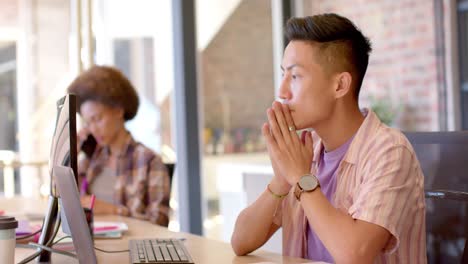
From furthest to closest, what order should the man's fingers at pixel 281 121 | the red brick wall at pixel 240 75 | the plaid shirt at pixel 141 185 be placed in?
the red brick wall at pixel 240 75, the plaid shirt at pixel 141 185, the man's fingers at pixel 281 121

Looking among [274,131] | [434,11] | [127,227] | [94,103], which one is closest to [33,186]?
[94,103]

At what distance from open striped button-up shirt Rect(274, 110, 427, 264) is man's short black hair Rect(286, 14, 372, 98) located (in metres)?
0.14

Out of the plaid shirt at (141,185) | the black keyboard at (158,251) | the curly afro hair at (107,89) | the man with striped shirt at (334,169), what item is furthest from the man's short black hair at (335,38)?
the curly afro hair at (107,89)

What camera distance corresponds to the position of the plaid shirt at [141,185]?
2574 mm

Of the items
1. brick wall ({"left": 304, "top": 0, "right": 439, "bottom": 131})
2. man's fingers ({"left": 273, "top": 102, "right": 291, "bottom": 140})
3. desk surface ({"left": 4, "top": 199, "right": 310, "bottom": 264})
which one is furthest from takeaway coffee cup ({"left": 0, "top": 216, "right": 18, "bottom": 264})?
brick wall ({"left": 304, "top": 0, "right": 439, "bottom": 131})

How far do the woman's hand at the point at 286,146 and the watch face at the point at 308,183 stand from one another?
0.02 meters

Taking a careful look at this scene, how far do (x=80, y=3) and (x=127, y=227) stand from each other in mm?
2464

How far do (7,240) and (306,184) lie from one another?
666 mm

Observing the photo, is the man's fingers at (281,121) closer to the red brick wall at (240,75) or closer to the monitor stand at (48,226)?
the monitor stand at (48,226)

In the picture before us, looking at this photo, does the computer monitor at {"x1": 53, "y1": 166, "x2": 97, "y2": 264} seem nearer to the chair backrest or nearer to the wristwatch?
the wristwatch

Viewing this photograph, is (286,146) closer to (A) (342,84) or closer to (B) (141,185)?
(A) (342,84)

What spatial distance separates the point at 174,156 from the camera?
4258mm

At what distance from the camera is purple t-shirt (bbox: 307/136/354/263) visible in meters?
1.65

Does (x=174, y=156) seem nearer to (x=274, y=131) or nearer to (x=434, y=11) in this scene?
(x=434, y=11)
